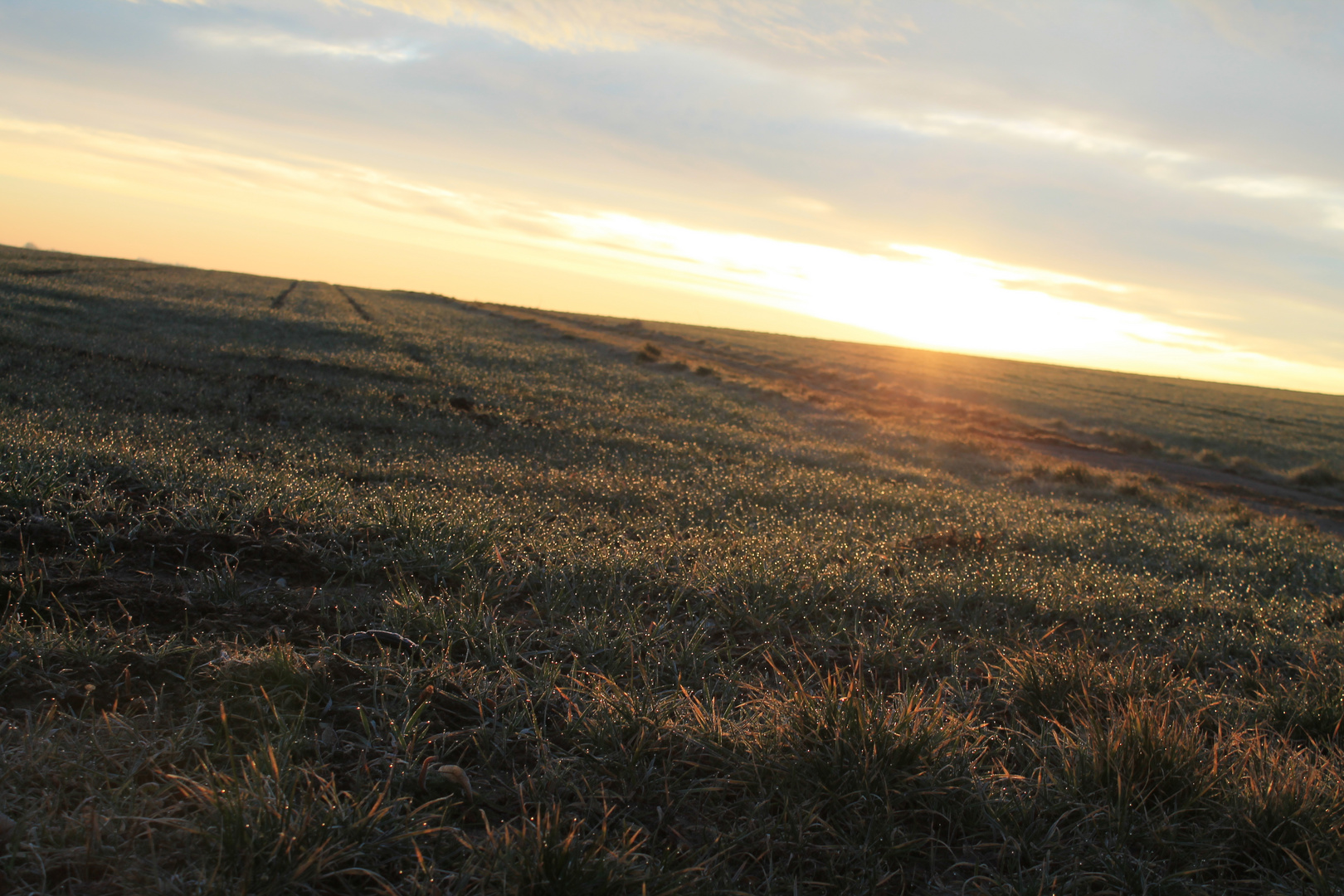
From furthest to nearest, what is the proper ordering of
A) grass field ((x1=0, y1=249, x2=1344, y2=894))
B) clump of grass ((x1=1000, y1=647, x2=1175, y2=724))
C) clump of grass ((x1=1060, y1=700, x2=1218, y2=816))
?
clump of grass ((x1=1000, y1=647, x2=1175, y2=724)), clump of grass ((x1=1060, y1=700, x2=1218, y2=816)), grass field ((x1=0, y1=249, x2=1344, y2=894))

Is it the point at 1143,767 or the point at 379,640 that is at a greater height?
the point at 1143,767

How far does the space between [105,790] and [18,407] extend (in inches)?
323

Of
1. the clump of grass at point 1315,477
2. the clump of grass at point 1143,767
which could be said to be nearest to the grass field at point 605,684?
the clump of grass at point 1143,767

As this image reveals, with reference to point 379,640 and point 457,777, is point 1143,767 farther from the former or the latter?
point 379,640

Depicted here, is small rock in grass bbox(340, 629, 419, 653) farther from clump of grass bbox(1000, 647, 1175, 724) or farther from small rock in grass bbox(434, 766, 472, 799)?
clump of grass bbox(1000, 647, 1175, 724)

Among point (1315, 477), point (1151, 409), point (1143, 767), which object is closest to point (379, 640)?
point (1143, 767)

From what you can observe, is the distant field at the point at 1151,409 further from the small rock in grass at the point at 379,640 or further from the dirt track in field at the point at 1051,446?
the small rock in grass at the point at 379,640

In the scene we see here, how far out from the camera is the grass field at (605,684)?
2.17 meters

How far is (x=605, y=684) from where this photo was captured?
127 inches

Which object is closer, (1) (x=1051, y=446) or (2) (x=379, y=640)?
(2) (x=379, y=640)

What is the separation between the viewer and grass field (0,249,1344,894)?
7.13 feet

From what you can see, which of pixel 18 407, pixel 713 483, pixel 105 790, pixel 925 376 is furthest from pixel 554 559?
pixel 925 376

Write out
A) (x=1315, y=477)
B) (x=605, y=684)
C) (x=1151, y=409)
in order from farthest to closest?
1. (x=1151, y=409)
2. (x=1315, y=477)
3. (x=605, y=684)

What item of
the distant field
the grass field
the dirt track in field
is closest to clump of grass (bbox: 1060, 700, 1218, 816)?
the grass field
